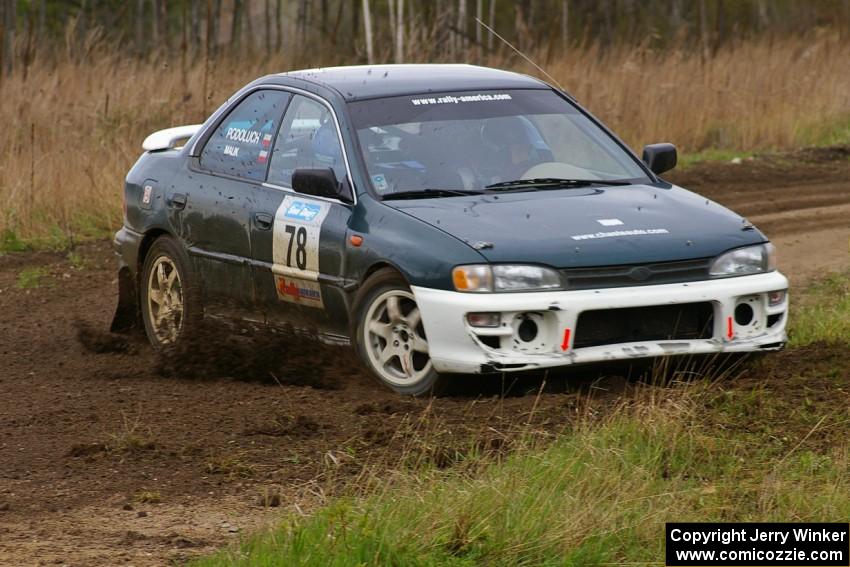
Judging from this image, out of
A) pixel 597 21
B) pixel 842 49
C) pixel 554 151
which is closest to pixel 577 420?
pixel 554 151

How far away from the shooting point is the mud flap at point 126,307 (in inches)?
357

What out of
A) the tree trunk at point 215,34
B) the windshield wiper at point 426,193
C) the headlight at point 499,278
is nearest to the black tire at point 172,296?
the windshield wiper at point 426,193

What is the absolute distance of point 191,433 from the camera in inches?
247

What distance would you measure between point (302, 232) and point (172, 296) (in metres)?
1.42

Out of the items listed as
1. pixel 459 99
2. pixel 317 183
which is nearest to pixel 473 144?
pixel 459 99

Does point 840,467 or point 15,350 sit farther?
point 15,350

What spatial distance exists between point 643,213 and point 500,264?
91 centimetres

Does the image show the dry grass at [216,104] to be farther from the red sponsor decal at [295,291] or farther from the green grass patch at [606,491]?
the green grass patch at [606,491]

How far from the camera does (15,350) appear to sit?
9062 mm

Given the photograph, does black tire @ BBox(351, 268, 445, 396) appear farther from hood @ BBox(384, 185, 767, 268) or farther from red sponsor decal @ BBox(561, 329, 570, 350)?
red sponsor decal @ BBox(561, 329, 570, 350)

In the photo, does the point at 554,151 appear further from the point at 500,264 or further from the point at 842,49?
the point at 842,49

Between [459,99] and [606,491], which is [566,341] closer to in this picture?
[606,491]

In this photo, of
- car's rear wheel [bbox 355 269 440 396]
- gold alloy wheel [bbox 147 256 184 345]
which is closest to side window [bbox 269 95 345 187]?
car's rear wheel [bbox 355 269 440 396]

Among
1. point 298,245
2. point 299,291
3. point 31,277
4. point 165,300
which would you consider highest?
point 298,245
